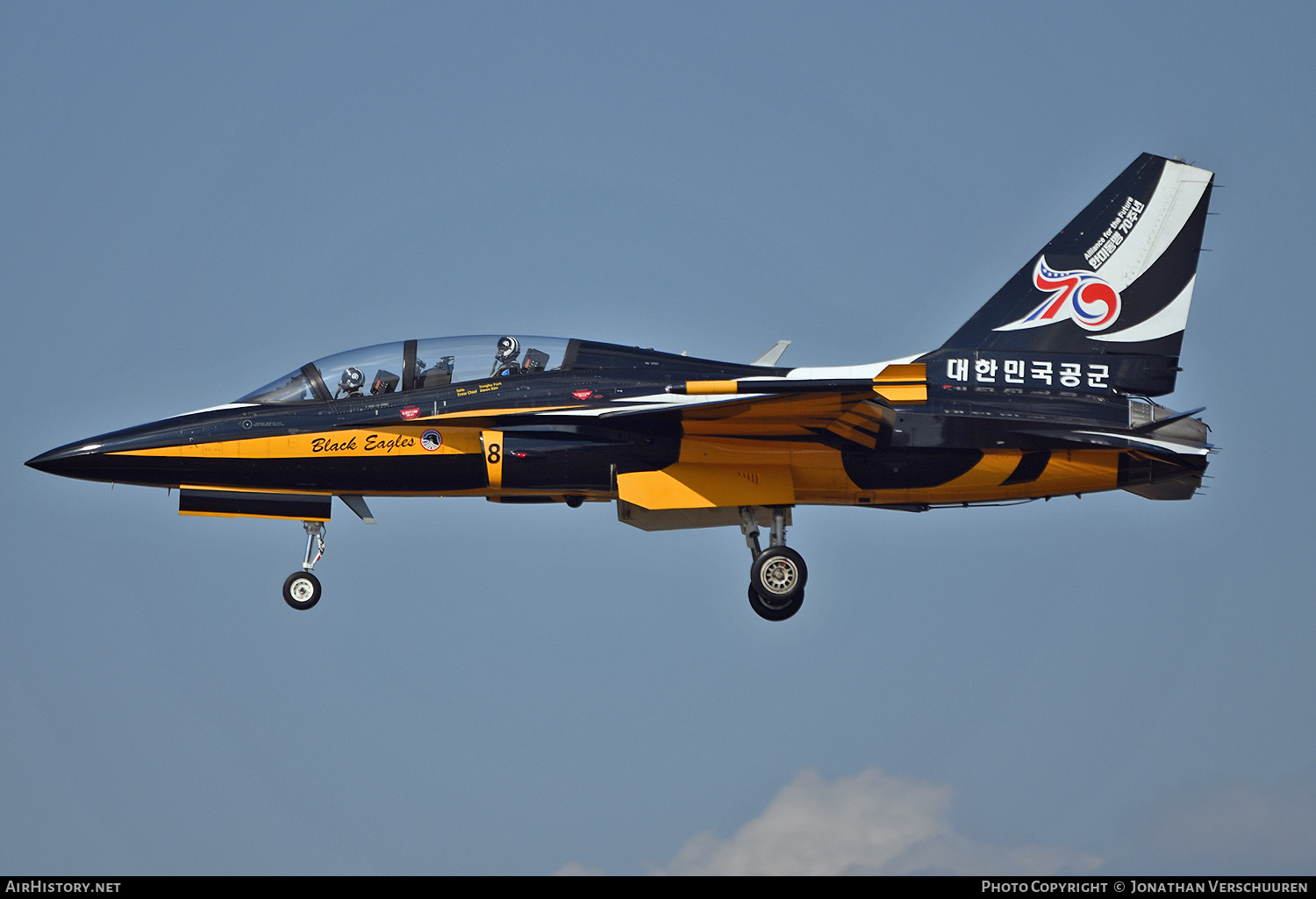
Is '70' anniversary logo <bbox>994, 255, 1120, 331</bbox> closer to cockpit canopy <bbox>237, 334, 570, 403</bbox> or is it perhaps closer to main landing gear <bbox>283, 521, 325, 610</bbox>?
cockpit canopy <bbox>237, 334, 570, 403</bbox>

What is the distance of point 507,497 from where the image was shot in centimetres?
2139

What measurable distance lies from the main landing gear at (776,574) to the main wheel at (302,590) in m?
5.91

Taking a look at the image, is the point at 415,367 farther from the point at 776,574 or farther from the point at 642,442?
the point at 776,574

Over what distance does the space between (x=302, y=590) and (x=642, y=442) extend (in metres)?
5.10

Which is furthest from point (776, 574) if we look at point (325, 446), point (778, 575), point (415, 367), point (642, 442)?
point (325, 446)

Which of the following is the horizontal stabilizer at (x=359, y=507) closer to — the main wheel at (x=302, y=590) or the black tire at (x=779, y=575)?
the main wheel at (x=302, y=590)

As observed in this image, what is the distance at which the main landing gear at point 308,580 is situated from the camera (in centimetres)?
2111

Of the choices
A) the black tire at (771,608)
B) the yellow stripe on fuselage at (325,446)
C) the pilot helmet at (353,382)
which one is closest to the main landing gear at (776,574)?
the black tire at (771,608)

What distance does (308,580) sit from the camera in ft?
69.6

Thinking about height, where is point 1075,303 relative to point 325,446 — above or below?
above

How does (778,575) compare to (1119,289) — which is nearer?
(778,575)
